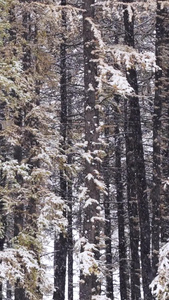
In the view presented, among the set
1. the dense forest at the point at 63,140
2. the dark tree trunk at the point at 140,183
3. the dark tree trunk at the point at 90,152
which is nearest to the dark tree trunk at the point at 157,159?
the dense forest at the point at 63,140

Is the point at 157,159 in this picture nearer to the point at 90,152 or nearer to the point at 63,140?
the point at 63,140

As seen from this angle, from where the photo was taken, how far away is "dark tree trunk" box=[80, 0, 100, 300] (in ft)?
27.2

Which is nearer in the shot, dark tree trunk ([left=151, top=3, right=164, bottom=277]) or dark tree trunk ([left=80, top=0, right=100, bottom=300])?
dark tree trunk ([left=80, top=0, right=100, bottom=300])

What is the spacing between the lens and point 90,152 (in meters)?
8.46

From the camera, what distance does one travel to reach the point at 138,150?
13344mm

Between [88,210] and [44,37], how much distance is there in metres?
6.10

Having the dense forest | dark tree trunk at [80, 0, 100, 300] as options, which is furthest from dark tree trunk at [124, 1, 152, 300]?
dark tree trunk at [80, 0, 100, 300]

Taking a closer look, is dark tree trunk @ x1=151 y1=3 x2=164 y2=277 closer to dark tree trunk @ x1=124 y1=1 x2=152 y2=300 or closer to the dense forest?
the dense forest

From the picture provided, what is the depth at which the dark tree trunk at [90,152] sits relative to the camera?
8.30 metres

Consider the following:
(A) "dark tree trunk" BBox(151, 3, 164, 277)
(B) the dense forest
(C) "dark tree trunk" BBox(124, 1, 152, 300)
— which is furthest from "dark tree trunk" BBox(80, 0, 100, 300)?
(A) "dark tree trunk" BBox(151, 3, 164, 277)

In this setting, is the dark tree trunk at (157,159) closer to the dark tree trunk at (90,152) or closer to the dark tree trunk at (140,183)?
the dark tree trunk at (140,183)

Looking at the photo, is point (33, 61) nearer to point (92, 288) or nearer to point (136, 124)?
point (136, 124)

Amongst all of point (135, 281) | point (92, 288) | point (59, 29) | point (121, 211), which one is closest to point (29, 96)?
point (59, 29)

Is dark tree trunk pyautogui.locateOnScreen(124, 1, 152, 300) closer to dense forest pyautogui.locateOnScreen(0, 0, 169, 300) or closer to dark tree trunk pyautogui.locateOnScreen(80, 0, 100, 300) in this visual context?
dense forest pyautogui.locateOnScreen(0, 0, 169, 300)
